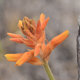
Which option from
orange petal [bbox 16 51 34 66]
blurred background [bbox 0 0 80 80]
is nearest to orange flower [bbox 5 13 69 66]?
orange petal [bbox 16 51 34 66]

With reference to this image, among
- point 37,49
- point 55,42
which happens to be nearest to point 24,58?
point 37,49

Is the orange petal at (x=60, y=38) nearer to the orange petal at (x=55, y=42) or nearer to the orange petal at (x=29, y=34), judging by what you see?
the orange petal at (x=55, y=42)

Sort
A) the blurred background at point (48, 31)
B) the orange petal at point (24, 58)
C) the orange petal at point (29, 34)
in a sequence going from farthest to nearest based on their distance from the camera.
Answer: the blurred background at point (48, 31) → the orange petal at point (29, 34) → the orange petal at point (24, 58)

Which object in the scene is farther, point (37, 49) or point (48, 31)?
point (48, 31)

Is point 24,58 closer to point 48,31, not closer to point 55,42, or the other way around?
point 55,42

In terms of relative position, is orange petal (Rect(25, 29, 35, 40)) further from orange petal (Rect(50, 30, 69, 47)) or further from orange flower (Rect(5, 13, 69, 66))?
orange petal (Rect(50, 30, 69, 47))

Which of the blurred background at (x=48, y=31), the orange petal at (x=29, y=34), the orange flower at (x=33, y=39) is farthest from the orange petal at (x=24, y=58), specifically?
the blurred background at (x=48, y=31)
